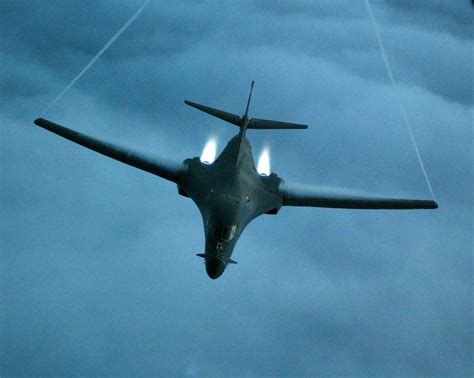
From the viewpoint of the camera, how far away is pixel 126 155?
50094 mm

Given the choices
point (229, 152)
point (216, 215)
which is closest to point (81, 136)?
point (229, 152)

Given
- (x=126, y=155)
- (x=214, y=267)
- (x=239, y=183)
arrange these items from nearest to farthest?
(x=214, y=267)
(x=239, y=183)
(x=126, y=155)

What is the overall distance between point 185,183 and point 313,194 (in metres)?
12.0

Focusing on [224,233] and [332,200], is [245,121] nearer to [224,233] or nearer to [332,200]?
[332,200]

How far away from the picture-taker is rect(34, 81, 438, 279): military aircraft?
4412 centimetres

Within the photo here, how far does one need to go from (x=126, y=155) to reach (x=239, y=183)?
485 inches

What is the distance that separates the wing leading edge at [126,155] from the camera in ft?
162

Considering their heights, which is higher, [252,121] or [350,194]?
[252,121]

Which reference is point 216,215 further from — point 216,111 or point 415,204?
point 415,204

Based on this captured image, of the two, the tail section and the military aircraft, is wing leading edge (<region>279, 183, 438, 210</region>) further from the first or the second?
the tail section

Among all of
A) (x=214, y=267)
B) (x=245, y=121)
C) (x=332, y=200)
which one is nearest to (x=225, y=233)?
(x=214, y=267)

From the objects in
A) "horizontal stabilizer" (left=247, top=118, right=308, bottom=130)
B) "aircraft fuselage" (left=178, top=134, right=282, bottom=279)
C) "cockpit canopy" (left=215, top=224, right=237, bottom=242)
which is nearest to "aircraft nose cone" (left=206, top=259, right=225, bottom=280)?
"aircraft fuselage" (left=178, top=134, right=282, bottom=279)

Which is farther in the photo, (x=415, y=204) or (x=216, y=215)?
(x=415, y=204)

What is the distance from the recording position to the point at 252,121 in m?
50.8
